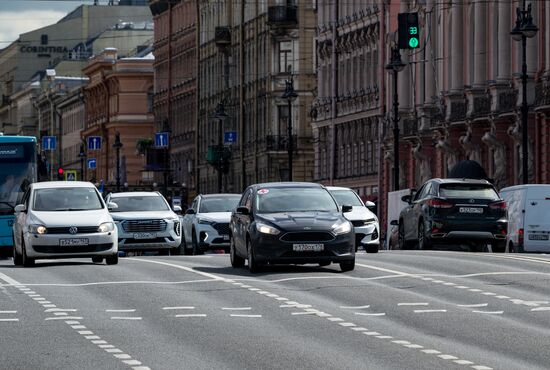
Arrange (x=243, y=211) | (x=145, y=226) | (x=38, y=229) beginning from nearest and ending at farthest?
(x=243, y=211) < (x=38, y=229) < (x=145, y=226)

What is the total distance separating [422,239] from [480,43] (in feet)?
91.7

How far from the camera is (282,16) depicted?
109312mm

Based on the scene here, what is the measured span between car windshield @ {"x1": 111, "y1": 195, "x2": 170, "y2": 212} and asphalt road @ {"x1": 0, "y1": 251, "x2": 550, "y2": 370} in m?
12.3

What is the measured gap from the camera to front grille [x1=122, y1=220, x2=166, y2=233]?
47.4 m

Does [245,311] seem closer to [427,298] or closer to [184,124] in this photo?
[427,298]

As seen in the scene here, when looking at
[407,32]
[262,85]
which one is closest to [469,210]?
[407,32]

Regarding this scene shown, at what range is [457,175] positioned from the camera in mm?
67375

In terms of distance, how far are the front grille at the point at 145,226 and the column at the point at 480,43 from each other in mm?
26372

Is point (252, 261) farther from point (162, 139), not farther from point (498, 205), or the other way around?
point (162, 139)

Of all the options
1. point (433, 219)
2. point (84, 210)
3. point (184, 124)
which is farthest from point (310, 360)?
point (184, 124)

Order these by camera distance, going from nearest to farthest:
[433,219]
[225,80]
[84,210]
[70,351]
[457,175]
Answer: [70,351]
[84,210]
[433,219]
[457,175]
[225,80]

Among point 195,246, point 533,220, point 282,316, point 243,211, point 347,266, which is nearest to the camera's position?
point 282,316

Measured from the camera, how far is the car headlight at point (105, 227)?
121ft

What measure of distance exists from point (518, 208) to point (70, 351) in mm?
29465
